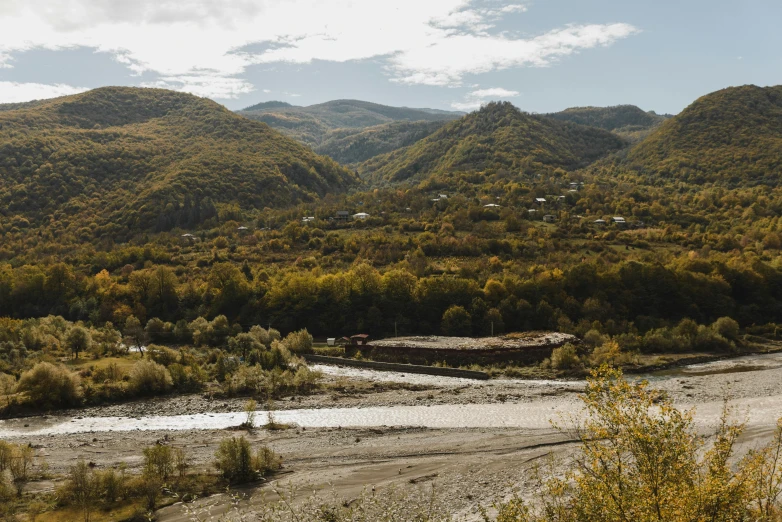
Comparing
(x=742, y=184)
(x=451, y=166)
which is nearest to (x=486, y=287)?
(x=742, y=184)

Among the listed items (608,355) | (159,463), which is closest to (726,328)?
(608,355)

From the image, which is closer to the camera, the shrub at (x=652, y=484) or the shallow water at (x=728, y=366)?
the shrub at (x=652, y=484)

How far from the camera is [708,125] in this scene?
171000 mm

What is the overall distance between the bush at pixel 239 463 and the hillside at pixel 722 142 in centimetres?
15102

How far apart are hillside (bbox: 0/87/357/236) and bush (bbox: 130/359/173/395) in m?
85.4

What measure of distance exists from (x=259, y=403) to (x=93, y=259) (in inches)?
2672

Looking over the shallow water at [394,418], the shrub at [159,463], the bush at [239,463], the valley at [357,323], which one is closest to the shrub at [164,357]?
the valley at [357,323]

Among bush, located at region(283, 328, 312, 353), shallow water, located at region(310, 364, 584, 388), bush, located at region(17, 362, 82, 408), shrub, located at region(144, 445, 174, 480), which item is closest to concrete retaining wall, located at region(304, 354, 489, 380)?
shallow water, located at region(310, 364, 584, 388)

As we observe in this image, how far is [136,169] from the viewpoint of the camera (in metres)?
146

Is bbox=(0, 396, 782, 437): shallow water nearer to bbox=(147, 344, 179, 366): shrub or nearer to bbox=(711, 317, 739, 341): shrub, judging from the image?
bbox=(147, 344, 179, 366): shrub

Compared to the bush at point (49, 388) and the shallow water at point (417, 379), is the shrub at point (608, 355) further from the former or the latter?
the bush at point (49, 388)

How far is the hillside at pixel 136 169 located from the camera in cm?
12606

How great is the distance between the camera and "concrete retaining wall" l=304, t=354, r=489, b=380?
163ft

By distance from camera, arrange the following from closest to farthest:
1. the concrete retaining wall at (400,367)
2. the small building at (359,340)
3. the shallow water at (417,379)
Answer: the shallow water at (417,379)
the concrete retaining wall at (400,367)
the small building at (359,340)
